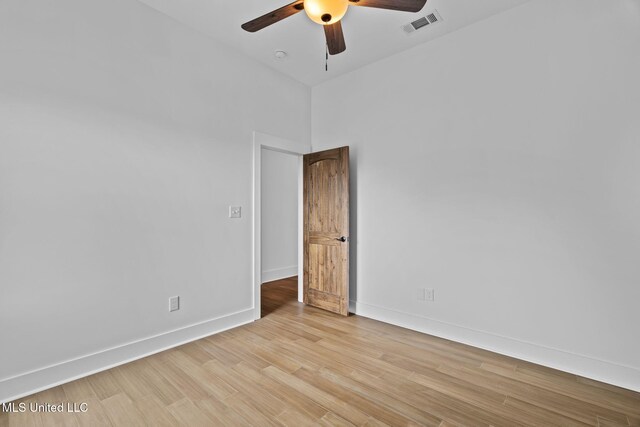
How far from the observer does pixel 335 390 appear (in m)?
2.07

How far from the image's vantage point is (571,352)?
2.33 m

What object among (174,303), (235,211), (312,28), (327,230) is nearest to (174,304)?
(174,303)

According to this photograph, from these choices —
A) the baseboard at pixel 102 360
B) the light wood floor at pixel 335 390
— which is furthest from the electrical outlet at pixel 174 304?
the light wood floor at pixel 335 390

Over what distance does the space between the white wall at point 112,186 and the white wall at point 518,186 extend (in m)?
1.70

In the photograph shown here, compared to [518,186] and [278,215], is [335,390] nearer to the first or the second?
[518,186]

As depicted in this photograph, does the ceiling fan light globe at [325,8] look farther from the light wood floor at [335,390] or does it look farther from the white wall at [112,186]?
the light wood floor at [335,390]

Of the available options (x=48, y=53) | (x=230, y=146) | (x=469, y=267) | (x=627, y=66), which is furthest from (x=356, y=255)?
(x=48, y=53)

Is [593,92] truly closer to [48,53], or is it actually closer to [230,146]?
[230,146]

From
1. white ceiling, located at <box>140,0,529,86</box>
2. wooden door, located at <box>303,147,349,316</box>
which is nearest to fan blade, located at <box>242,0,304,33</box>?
white ceiling, located at <box>140,0,529,86</box>

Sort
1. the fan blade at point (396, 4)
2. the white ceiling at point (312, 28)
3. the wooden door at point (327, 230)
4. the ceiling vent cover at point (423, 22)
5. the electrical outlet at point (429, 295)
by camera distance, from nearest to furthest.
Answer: the fan blade at point (396, 4) < the white ceiling at point (312, 28) < the ceiling vent cover at point (423, 22) < the electrical outlet at point (429, 295) < the wooden door at point (327, 230)

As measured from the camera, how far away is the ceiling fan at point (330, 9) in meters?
1.72

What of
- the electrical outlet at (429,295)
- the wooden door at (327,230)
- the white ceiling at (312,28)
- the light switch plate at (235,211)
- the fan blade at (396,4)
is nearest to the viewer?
the fan blade at (396,4)

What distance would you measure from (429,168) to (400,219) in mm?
613

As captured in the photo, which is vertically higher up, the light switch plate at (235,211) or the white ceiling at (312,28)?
the white ceiling at (312,28)
